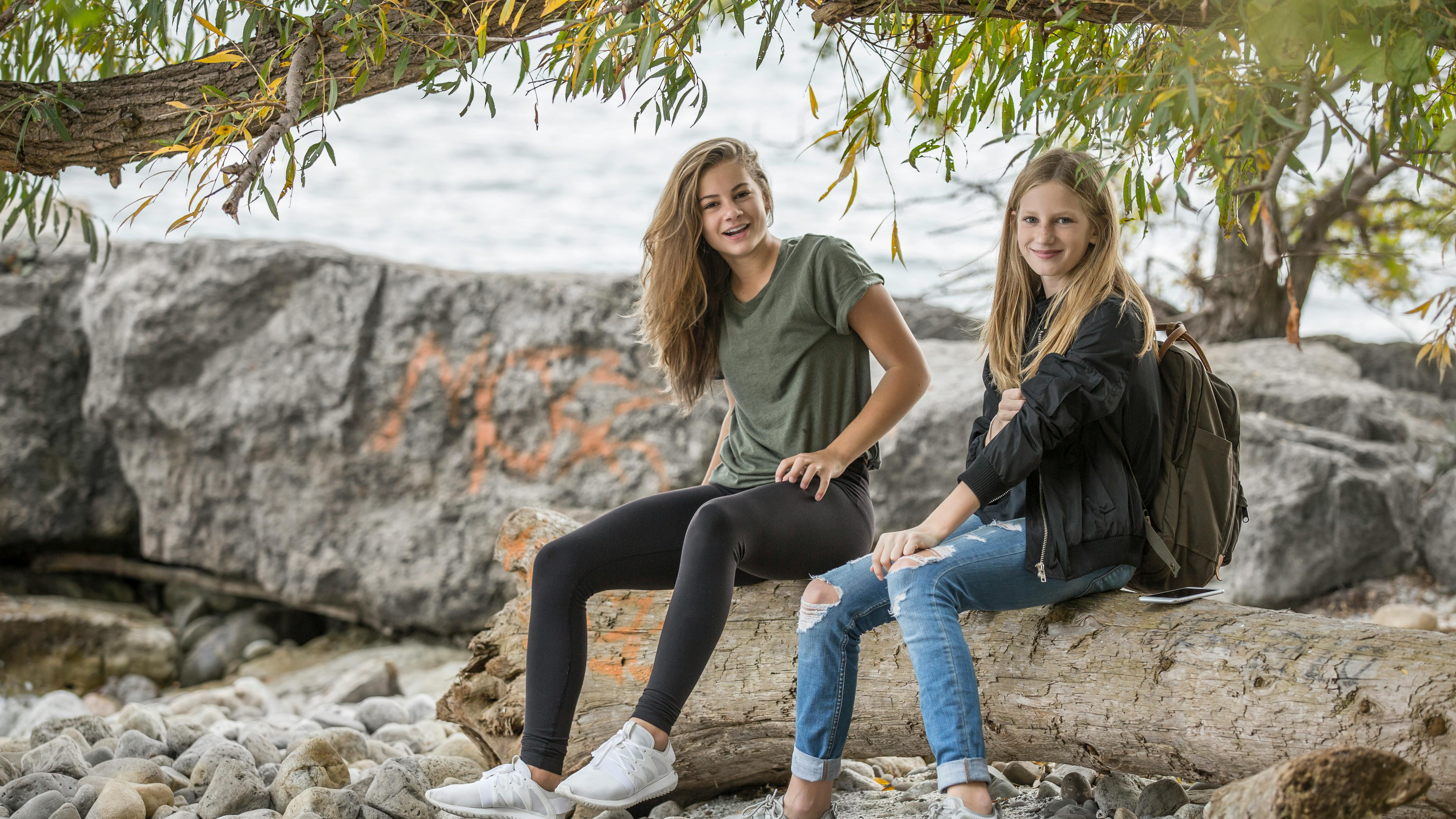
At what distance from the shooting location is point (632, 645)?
118 inches

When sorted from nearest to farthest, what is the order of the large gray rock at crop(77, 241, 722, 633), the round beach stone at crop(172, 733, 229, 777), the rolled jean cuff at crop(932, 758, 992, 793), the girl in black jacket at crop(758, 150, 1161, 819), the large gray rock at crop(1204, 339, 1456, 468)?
1. the rolled jean cuff at crop(932, 758, 992, 793)
2. the girl in black jacket at crop(758, 150, 1161, 819)
3. the round beach stone at crop(172, 733, 229, 777)
4. the large gray rock at crop(1204, 339, 1456, 468)
5. the large gray rock at crop(77, 241, 722, 633)

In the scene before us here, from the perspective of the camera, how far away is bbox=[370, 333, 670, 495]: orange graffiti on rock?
5.34 metres

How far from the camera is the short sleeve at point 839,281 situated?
277 centimetres

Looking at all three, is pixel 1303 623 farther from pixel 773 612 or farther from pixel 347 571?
pixel 347 571

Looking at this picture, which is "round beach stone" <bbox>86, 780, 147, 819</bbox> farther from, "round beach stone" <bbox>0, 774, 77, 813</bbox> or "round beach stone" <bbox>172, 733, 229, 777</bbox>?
"round beach stone" <bbox>172, 733, 229, 777</bbox>

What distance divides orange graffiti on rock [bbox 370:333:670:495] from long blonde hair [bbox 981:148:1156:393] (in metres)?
2.84

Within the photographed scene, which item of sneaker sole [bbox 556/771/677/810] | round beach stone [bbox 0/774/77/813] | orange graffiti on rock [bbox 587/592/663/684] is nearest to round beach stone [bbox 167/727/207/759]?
round beach stone [bbox 0/774/77/813]

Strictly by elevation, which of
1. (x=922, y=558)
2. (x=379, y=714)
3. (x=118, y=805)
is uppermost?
(x=922, y=558)

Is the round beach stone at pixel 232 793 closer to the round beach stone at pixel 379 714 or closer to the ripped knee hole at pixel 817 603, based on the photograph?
the round beach stone at pixel 379 714

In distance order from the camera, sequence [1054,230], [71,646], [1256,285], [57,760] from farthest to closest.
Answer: [1256,285] → [71,646] → [57,760] → [1054,230]

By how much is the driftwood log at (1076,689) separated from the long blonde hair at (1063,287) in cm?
58

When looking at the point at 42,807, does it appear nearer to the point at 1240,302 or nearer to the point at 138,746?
the point at 138,746

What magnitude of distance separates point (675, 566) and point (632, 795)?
596 millimetres

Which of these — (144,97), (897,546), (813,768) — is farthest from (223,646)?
(897,546)
